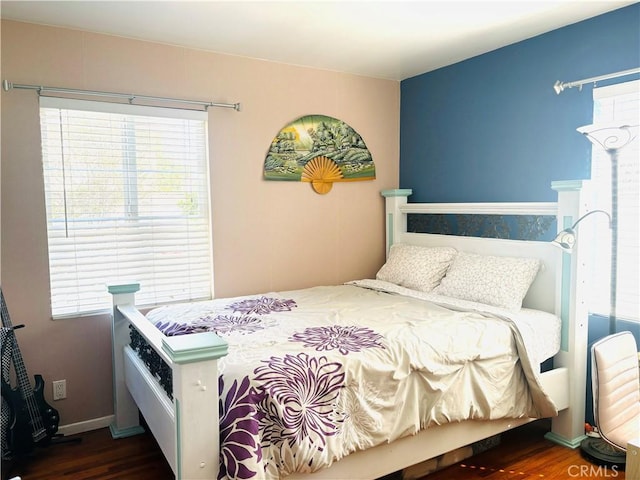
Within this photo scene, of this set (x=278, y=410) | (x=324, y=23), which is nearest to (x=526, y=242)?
(x=324, y=23)

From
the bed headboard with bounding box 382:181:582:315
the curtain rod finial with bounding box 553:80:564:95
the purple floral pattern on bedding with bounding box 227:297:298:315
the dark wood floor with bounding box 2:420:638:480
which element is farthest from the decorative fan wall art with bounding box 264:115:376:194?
the dark wood floor with bounding box 2:420:638:480

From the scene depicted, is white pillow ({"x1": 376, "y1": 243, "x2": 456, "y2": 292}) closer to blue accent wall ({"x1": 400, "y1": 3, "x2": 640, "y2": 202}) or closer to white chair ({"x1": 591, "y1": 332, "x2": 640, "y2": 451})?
blue accent wall ({"x1": 400, "y1": 3, "x2": 640, "y2": 202})

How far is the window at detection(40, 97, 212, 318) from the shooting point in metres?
2.94

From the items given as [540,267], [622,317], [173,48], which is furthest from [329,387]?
[173,48]

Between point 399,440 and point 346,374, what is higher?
point 346,374

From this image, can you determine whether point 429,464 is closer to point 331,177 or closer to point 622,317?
point 622,317

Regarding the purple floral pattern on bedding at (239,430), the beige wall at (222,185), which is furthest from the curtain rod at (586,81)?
the purple floral pattern on bedding at (239,430)

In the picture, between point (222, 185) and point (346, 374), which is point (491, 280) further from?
point (222, 185)

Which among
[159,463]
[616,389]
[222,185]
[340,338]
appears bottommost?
[159,463]

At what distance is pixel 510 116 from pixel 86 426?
3389 millimetres

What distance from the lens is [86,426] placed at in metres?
3.04

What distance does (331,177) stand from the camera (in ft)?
12.7

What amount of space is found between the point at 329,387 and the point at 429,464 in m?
0.93

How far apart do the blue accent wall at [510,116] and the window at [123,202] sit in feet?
5.79
